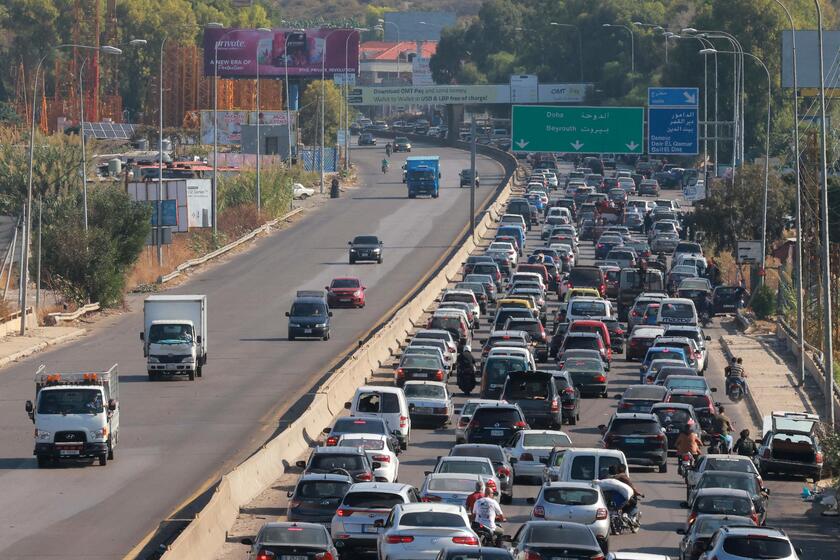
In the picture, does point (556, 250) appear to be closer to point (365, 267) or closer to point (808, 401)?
point (365, 267)

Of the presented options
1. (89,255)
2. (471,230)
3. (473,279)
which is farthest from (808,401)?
(471,230)

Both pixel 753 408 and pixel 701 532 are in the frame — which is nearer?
pixel 701 532

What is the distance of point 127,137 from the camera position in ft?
527

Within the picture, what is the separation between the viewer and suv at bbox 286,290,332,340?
2121 inches

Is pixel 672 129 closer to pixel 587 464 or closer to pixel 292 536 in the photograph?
pixel 587 464

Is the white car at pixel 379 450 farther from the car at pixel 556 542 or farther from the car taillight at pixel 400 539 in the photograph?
the car at pixel 556 542

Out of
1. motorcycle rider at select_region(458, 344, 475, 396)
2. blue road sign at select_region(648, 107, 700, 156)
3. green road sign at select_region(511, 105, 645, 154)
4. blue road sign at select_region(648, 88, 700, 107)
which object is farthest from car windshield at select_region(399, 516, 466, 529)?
blue road sign at select_region(648, 88, 700, 107)

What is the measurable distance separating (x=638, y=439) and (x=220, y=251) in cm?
4718

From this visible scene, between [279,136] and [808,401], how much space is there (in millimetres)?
94507

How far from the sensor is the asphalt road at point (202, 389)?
27078 mm

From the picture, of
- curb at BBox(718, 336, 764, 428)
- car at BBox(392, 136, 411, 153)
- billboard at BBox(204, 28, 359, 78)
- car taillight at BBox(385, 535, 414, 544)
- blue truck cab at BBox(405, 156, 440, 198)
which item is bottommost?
curb at BBox(718, 336, 764, 428)

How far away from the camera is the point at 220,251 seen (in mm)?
78438

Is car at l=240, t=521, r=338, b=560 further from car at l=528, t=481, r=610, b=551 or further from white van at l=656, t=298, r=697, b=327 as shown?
white van at l=656, t=298, r=697, b=327

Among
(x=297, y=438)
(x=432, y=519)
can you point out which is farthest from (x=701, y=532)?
(x=297, y=438)
